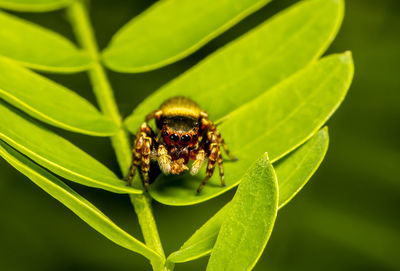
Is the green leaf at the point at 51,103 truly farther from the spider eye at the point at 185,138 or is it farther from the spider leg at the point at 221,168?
the spider leg at the point at 221,168

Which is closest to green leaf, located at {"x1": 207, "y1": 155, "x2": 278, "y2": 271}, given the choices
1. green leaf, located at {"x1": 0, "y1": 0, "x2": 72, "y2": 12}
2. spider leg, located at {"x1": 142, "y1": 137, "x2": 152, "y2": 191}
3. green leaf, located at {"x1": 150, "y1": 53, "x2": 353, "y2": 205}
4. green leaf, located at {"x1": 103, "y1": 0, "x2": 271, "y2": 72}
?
green leaf, located at {"x1": 150, "y1": 53, "x2": 353, "y2": 205}

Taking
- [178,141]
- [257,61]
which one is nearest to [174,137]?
[178,141]

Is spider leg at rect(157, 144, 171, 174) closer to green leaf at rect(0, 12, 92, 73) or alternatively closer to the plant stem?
the plant stem

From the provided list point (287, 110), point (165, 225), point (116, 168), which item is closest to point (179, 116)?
point (116, 168)

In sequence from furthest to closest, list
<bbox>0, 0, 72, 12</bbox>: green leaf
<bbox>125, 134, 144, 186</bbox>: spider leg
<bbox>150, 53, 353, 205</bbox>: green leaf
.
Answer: <bbox>0, 0, 72, 12</bbox>: green leaf, <bbox>125, 134, 144, 186</bbox>: spider leg, <bbox>150, 53, 353, 205</bbox>: green leaf

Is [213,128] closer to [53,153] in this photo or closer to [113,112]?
[113,112]

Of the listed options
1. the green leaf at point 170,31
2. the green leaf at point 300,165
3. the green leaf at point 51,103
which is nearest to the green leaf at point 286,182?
the green leaf at point 300,165

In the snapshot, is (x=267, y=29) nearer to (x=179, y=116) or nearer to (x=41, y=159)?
(x=179, y=116)
